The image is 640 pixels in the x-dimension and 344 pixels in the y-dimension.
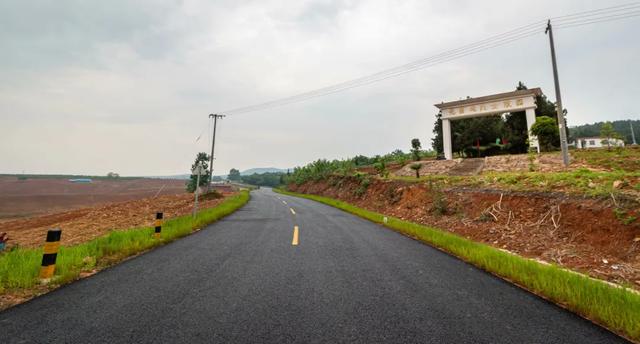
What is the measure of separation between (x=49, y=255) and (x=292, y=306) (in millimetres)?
4565

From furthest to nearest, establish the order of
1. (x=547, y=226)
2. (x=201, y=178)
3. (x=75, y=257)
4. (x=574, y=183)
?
(x=201, y=178) < (x=574, y=183) < (x=547, y=226) < (x=75, y=257)

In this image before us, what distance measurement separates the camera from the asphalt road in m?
2.75

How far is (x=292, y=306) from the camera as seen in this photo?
3389 mm

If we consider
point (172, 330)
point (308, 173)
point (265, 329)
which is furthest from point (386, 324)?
point (308, 173)

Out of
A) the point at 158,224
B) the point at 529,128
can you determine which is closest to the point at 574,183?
the point at 158,224

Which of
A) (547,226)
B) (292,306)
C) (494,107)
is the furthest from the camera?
(494,107)

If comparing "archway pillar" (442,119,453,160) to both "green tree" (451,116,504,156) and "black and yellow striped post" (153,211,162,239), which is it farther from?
"black and yellow striped post" (153,211,162,239)

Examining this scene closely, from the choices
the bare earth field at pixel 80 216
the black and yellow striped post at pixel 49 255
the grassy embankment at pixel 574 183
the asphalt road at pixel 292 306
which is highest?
the grassy embankment at pixel 574 183

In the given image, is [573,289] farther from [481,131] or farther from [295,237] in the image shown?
[481,131]

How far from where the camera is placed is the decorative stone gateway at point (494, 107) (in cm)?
2288

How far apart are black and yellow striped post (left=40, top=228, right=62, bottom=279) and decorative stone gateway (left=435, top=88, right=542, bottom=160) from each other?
27.5m

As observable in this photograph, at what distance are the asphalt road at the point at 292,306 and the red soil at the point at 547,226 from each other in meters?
2.51

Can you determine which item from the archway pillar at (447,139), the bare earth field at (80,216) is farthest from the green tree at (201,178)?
the archway pillar at (447,139)

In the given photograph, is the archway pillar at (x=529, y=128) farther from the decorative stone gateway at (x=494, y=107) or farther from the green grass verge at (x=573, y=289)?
the green grass verge at (x=573, y=289)
